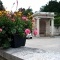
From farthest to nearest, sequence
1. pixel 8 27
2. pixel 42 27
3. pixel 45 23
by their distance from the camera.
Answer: pixel 45 23 → pixel 42 27 → pixel 8 27

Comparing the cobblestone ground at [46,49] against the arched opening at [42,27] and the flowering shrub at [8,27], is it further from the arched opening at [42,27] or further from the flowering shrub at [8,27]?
the arched opening at [42,27]

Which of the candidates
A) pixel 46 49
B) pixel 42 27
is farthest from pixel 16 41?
pixel 42 27

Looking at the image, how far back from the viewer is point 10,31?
440 centimetres

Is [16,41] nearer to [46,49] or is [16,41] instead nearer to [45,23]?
[46,49]

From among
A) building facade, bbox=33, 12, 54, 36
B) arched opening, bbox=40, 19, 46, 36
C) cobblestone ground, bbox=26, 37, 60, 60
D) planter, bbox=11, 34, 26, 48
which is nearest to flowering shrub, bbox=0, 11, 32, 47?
planter, bbox=11, 34, 26, 48

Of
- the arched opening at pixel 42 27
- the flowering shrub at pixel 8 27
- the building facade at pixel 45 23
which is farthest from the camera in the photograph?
the arched opening at pixel 42 27

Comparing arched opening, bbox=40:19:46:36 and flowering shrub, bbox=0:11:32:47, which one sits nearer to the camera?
flowering shrub, bbox=0:11:32:47

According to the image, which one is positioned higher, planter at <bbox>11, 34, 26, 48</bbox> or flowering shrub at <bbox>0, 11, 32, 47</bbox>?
flowering shrub at <bbox>0, 11, 32, 47</bbox>

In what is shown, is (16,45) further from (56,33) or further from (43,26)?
(56,33)

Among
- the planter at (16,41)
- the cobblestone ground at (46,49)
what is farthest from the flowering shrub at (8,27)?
the cobblestone ground at (46,49)

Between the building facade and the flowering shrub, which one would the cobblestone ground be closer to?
the flowering shrub

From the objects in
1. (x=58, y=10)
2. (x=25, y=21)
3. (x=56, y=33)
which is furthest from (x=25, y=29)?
(x=58, y=10)

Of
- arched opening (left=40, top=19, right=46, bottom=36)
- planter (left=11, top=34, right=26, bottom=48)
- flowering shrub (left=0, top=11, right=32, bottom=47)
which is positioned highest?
flowering shrub (left=0, top=11, right=32, bottom=47)

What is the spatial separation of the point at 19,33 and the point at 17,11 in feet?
1.79
